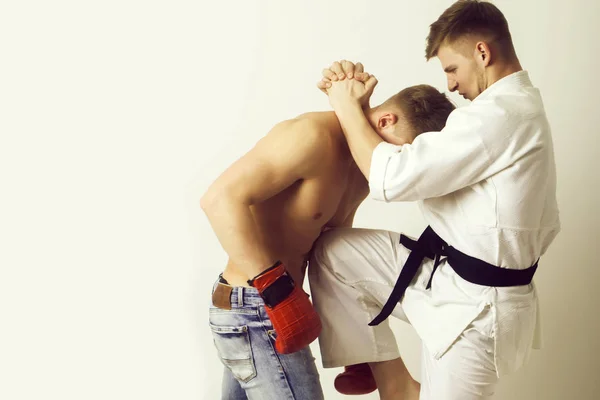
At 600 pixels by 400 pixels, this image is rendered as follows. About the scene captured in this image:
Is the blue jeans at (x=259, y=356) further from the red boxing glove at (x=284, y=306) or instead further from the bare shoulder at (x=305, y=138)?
the bare shoulder at (x=305, y=138)

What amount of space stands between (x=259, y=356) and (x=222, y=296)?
0.75 ft

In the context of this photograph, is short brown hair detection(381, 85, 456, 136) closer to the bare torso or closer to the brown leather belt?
the bare torso

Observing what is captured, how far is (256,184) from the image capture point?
6.73 ft

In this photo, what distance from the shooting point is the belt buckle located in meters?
2.23

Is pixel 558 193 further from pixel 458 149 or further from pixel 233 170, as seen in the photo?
pixel 233 170

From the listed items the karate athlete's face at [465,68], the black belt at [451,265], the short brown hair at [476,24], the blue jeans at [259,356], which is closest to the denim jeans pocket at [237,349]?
the blue jeans at [259,356]

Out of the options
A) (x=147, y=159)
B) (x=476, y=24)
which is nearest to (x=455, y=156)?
(x=476, y=24)

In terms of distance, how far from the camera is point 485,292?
207 cm

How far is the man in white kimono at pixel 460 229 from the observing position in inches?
76.3

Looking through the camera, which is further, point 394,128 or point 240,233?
point 394,128

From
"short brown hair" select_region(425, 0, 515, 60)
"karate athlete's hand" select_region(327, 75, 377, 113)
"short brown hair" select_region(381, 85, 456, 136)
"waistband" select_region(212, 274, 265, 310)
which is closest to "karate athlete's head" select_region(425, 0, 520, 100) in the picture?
"short brown hair" select_region(425, 0, 515, 60)

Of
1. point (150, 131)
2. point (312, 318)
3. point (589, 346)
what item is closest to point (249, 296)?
point (312, 318)

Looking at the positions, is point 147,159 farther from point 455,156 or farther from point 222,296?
point 455,156

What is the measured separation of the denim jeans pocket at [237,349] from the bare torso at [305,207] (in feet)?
0.51
